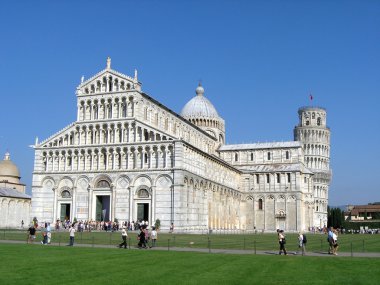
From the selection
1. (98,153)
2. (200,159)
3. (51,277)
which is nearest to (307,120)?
(200,159)

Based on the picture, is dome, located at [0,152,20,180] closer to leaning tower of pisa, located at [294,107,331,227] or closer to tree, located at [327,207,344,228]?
leaning tower of pisa, located at [294,107,331,227]

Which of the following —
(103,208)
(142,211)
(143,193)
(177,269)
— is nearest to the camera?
(177,269)

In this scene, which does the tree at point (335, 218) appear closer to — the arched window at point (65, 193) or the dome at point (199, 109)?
the dome at point (199, 109)

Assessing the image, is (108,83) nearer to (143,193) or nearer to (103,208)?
(143,193)

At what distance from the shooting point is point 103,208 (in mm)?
70125

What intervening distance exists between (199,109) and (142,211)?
141ft

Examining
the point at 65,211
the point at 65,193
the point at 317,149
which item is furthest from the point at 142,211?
the point at 317,149

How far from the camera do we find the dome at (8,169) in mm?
98938

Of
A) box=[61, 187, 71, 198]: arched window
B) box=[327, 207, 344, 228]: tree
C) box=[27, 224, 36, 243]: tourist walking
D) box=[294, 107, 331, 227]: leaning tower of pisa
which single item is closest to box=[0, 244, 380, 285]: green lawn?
box=[27, 224, 36, 243]: tourist walking

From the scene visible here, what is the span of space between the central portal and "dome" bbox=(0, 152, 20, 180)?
3728 centimetres

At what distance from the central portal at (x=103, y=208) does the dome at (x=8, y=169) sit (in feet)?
122

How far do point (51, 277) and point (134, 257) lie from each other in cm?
878

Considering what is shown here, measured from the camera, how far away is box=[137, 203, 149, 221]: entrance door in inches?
2611

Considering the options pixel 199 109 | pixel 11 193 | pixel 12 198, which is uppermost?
pixel 199 109
